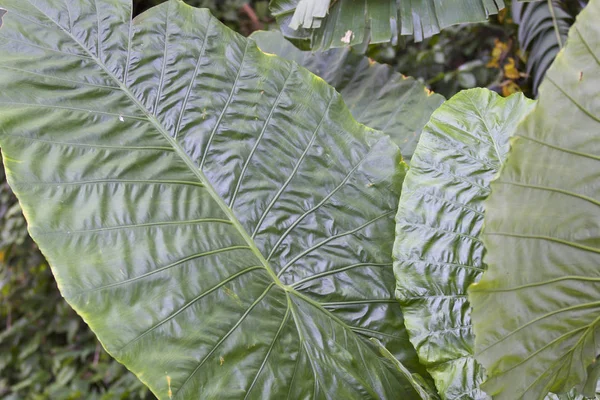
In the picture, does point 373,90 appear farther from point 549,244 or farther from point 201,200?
point 549,244

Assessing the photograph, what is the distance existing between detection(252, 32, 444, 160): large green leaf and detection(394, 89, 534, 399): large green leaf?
0.31 meters

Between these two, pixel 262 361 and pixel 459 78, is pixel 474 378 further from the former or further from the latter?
pixel 459 78

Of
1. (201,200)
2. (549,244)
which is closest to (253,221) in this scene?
(201,200)

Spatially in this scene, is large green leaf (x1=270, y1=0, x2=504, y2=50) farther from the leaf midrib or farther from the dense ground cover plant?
the leaf midrib

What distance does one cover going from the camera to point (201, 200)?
2.89 ft

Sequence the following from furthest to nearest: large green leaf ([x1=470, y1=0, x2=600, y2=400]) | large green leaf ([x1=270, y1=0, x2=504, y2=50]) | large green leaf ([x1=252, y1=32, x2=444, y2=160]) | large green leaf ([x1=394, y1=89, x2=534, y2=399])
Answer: large green leaf ([x1=252, y1=32, x2=444, y2=160])
large green leaf ([x1=270, y1=0, x2=504, y2=50])
large green leaf ([x1=394, y1=89, x2=534, y2=399])
large green leaf ([x1=470, y1=0, x2=600, y2=400])

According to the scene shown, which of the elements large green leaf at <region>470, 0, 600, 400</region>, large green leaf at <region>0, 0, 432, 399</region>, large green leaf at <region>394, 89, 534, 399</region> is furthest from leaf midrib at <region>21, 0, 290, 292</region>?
large green leaf at <region>470, 0, 600, 400</region>

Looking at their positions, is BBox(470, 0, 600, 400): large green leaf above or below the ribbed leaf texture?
above

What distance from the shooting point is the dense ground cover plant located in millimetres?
718

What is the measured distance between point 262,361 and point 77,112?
48cm

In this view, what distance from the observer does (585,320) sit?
2.01 ft

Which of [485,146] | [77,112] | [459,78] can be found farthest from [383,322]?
[459,78]

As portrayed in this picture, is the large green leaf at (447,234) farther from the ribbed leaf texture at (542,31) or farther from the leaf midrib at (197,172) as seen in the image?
the ribbed leaf texture at (542,31)

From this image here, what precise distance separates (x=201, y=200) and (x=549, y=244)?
0.53m
